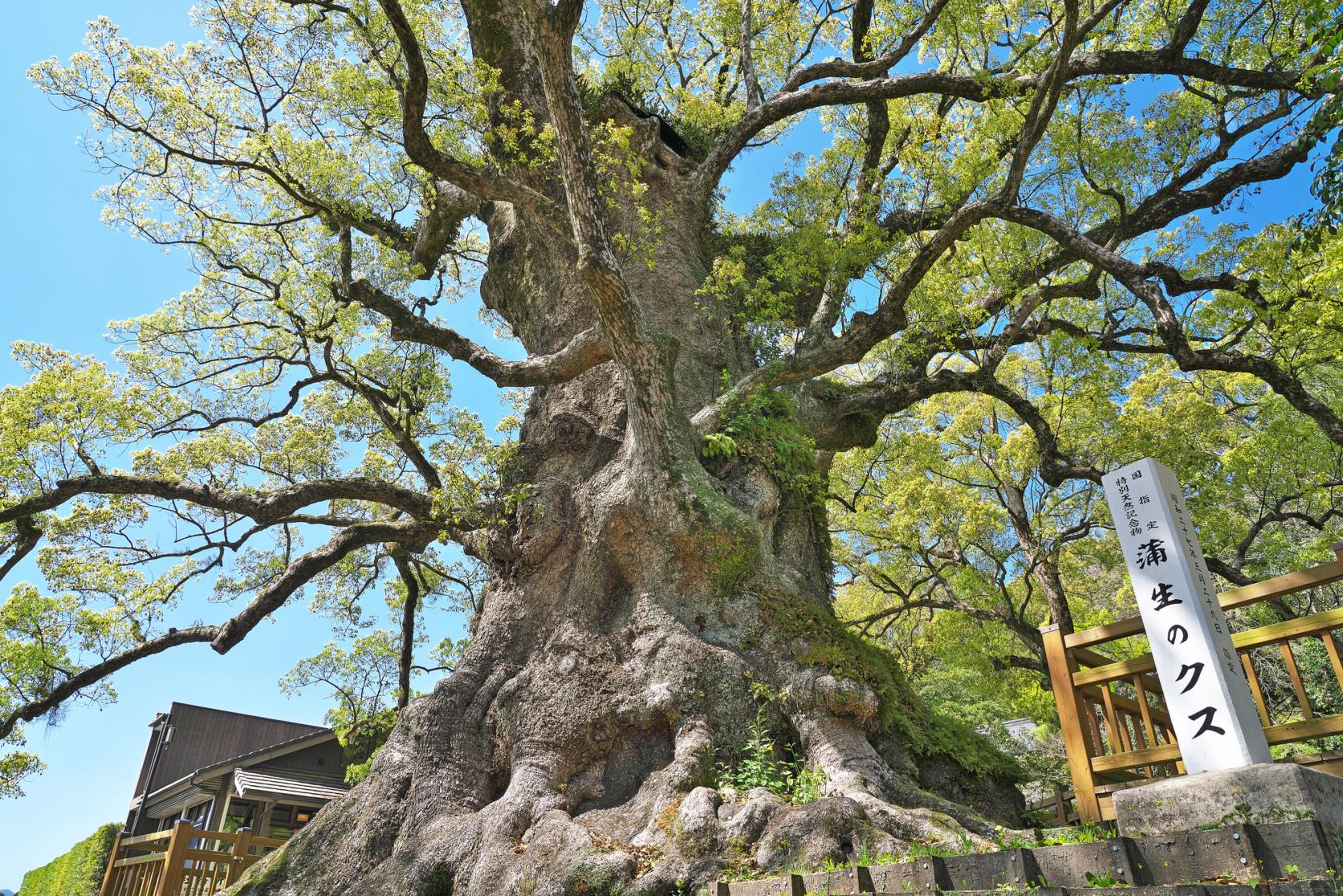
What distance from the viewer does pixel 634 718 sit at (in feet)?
20.7

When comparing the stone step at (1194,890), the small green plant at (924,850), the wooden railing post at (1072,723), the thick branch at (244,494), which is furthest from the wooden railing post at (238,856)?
the wooden railing post at (1072,723)

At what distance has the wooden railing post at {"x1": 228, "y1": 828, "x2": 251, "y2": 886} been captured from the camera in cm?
857

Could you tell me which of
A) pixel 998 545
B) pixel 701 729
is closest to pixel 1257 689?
pixel 701 729

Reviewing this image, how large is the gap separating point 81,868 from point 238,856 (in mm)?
9259

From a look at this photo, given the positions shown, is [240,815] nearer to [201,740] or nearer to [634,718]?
[201,740]

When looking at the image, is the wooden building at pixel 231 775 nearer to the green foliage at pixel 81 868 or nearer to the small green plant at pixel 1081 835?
the green foliage at pixel 81 868

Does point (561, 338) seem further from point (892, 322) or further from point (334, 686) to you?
point (334, 686)

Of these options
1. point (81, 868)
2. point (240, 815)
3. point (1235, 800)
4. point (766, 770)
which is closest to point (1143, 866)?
point (1235, 800)

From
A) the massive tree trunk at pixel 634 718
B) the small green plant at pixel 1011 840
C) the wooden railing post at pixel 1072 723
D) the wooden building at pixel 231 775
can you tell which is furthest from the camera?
the wooden building at pixel 231 775

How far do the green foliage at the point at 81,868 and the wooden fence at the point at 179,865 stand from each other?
17.0 ft

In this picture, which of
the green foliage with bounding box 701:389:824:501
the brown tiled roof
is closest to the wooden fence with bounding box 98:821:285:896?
the green foliage with bounding box 701:389:824:501

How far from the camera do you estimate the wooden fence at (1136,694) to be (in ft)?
13.0

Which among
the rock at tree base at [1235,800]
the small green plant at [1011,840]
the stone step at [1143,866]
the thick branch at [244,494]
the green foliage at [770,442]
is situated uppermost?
the green foliage at [770,442]

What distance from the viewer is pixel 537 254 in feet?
34.1
